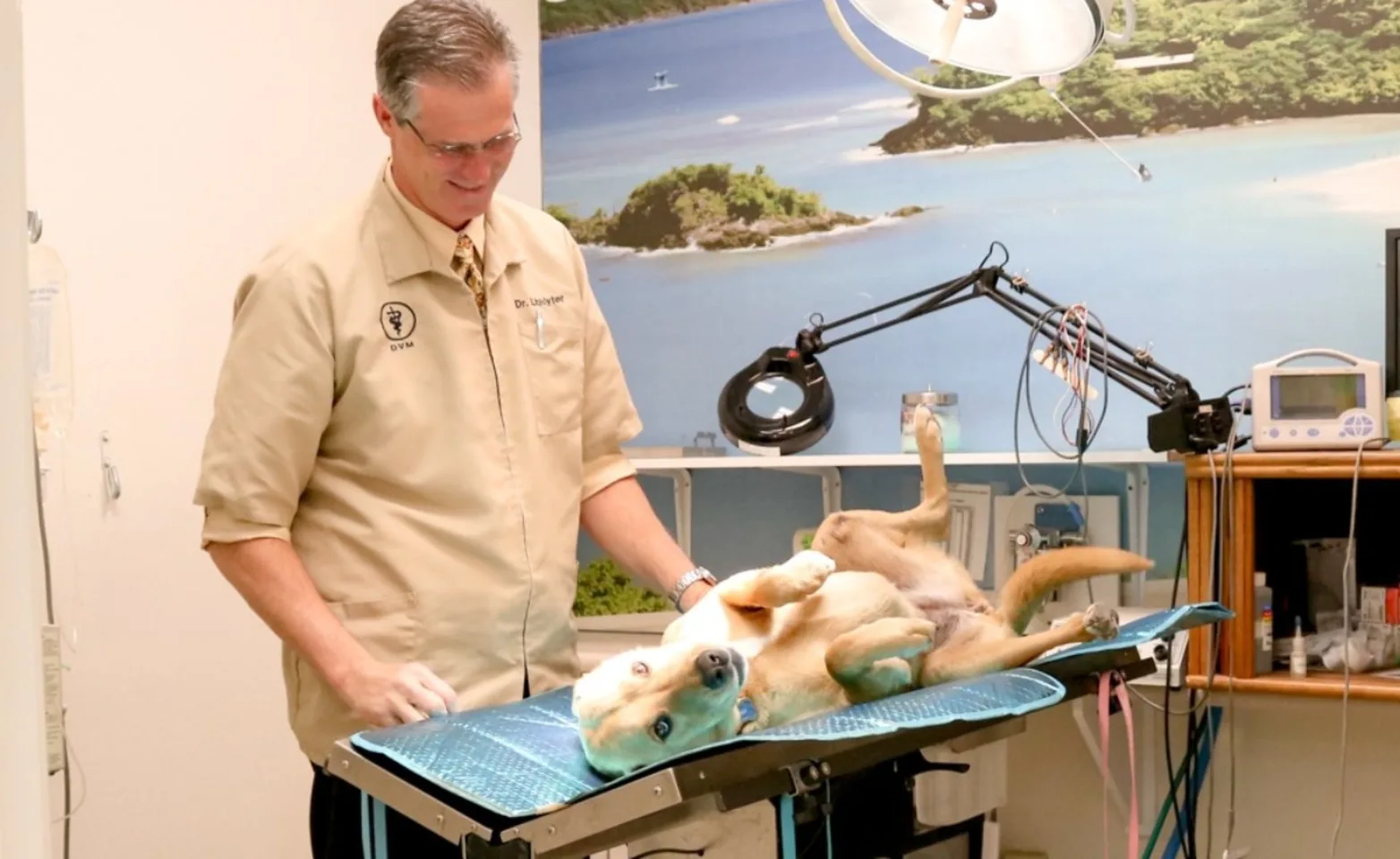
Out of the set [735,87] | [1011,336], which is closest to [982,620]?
[1011,336]

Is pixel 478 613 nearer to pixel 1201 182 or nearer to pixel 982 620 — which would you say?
pixel 982 620

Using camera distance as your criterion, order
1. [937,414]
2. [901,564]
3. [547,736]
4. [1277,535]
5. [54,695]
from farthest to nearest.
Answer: [937,414] < [1277,535] < [54,695] < [901,564] < [547,736]

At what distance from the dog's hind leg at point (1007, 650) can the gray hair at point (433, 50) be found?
792 millimetres

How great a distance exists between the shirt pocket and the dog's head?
1.73 feet

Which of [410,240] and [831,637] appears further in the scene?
[410,240]

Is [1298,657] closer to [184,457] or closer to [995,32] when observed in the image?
[995,32]

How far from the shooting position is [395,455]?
1.56m

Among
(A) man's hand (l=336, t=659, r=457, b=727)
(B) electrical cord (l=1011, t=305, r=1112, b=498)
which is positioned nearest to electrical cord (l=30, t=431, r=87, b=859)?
(A) man's hand (l=336, t=659, r=457, b=727)

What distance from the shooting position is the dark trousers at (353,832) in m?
1.48

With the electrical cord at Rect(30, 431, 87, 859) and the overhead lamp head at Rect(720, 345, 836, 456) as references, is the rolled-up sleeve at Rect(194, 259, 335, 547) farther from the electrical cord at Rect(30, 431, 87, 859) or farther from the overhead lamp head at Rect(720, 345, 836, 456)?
the overhead lamp head at Rect(720, 345, 836, 456)

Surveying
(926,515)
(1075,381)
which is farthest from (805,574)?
(1075,381)

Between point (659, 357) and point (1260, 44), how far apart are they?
1.37m

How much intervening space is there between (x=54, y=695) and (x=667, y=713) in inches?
42.9

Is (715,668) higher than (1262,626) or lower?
higher
